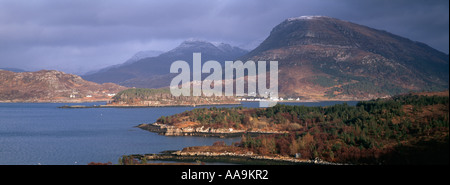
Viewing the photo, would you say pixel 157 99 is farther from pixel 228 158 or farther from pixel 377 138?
pixel 377 138

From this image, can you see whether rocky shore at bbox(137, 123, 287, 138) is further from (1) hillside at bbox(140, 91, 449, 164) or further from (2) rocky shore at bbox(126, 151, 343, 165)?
(2) rocky shore at bbox(126, 151, 343, 165)

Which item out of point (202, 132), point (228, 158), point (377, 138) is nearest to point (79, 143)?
point (202, 132)

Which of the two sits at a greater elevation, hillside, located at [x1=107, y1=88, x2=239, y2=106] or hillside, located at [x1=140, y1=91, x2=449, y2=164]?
hillside, located at [x1=107, y1=88, x2=239, y2=106]

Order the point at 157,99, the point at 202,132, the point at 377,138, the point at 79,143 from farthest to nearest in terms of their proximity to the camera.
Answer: the point at 157,99, the point at 202,132, the point at 79,143, the point at 377,138

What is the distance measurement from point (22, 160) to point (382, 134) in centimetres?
3552

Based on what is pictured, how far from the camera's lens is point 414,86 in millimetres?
146750

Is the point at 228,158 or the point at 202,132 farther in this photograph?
the point at 202,132

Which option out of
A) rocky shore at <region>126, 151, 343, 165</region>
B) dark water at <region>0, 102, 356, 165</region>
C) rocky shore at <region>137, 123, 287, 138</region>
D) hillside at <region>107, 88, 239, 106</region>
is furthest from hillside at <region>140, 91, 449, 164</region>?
hillside at <region>107, 88, 239, 106</region>

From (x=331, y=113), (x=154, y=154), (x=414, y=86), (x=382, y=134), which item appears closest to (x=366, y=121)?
(x=382, y=134)

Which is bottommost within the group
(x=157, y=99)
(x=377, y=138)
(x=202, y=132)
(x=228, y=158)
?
(x=228, y=158)

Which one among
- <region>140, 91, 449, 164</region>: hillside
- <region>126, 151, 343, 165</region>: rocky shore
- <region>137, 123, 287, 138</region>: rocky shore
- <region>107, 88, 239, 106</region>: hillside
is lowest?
<region>126, 151, 343, 165</region>: rocky shore

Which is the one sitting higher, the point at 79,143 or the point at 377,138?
the point at 377,138

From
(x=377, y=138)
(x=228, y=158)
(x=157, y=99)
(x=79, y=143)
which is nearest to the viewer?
(x=228, y=158)

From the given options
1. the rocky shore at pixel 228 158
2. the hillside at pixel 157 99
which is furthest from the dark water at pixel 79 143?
the hillside at pixel 157 99
